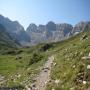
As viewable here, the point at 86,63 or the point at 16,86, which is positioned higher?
the point at 86,63

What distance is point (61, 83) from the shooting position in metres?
28.2

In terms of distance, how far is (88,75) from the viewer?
82.5ft

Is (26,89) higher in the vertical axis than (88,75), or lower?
lower

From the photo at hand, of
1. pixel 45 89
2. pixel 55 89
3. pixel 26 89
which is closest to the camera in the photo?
pixel 55 89

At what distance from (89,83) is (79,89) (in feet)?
3.81

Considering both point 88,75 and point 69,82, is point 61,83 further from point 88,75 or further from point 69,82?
point 88,75

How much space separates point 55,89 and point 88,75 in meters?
4.01

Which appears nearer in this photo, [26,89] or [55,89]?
[55,89]

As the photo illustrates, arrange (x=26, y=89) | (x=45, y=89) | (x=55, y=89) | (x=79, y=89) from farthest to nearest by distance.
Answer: (x=26, y=89) < (x=45, y=89) < (x=55, y=89) < (x=79, y=89)

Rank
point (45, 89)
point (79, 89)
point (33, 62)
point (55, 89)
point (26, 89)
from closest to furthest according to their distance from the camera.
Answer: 1. point (79, 89)
2. point (55, 89)
3. point (45, 89)
4. point (26, 89)
5. point (33, 62)

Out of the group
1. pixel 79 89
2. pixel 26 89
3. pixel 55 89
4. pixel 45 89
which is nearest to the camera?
pixel 79 89

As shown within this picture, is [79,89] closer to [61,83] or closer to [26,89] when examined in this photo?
[61,83]

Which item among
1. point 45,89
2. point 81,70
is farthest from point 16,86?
point 81,70

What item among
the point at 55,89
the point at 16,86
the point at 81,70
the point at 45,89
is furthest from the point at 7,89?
the point at 81,70
